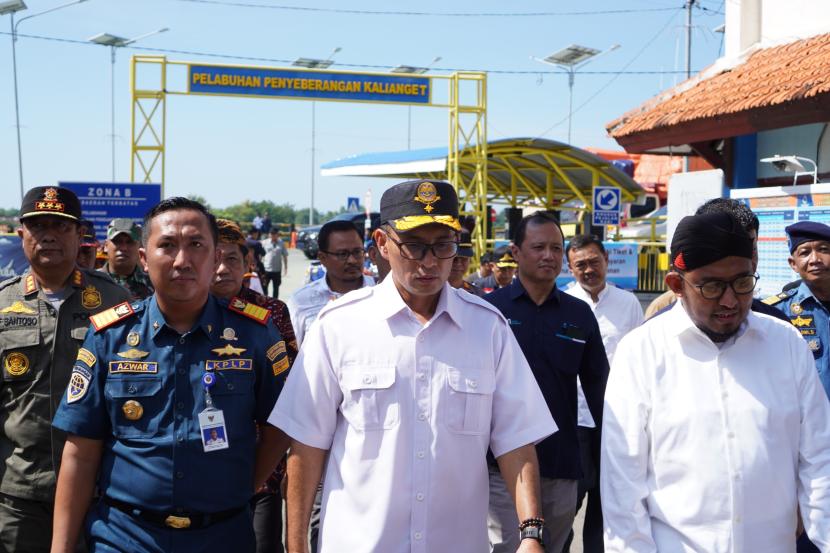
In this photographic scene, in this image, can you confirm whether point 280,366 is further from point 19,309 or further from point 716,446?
point 716,446

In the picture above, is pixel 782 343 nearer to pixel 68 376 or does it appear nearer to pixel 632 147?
pixel 68 376

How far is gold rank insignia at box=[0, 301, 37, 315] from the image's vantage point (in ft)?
12.9

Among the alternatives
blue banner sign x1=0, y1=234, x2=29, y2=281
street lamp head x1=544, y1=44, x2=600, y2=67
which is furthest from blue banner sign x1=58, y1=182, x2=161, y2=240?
street lamp head x1=544, y1=44, x2=600, y2=67

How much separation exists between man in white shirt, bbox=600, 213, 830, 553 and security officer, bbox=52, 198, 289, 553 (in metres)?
1.30

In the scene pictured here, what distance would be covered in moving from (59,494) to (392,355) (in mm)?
1291

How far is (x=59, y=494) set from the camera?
9.94 ft

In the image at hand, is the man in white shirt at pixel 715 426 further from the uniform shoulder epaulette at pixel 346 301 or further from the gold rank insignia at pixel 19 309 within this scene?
the gold rank insignia at pixel 19 309

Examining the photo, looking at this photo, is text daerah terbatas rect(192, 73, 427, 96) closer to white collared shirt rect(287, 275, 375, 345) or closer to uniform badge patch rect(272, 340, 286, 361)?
white collared shirt rect(287, 275, 375, 345)

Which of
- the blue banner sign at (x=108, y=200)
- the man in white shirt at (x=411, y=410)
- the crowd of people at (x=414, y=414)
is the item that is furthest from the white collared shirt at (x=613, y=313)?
the blue banner sign at (x=108, y=200)

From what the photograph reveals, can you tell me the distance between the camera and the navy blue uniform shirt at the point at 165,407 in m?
2.97

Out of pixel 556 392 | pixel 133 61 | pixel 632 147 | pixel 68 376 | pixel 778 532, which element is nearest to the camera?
pixel 778 532

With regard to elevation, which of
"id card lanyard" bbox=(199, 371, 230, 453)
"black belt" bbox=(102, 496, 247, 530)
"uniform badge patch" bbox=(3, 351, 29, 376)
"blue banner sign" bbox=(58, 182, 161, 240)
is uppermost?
"blue banner sign" bbox=(58, 182, 161, 240)

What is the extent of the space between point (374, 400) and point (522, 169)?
2334 centimetres

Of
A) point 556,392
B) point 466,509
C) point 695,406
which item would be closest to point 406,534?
point 466,509
